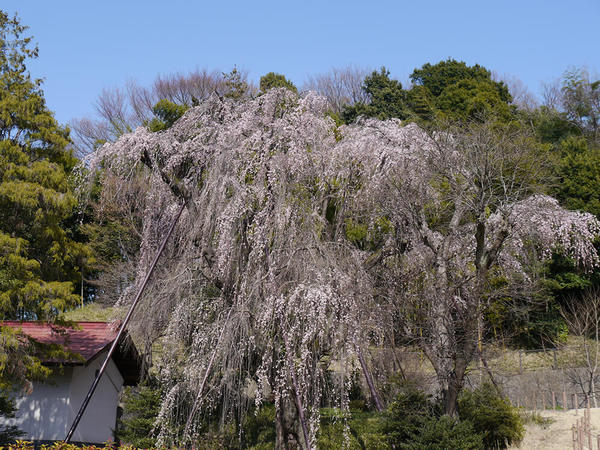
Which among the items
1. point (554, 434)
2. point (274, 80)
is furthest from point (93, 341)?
point (274, 80)

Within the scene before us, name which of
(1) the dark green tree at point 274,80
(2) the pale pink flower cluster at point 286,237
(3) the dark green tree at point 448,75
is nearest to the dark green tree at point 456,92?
(3) the dark green tree at point 448,75

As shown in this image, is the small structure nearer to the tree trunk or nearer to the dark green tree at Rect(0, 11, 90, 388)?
the dark green tree at Rect(0, 11, 90, 388)

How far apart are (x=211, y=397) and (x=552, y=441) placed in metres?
5.65

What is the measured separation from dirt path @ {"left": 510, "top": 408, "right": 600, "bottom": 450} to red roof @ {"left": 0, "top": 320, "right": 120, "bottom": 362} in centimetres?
786

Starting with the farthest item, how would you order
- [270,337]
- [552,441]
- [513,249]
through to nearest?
[513,249] → [552,441] → [270,337]

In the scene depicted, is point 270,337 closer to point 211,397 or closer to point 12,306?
point 211,397

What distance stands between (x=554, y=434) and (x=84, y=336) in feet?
30.3

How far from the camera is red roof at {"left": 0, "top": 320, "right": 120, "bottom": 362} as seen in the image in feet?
38.1

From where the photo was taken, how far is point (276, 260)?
846cm

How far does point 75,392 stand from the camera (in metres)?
11.5

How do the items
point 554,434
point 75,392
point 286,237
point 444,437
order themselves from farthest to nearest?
point 75,392 → point 554,434 → point 286,237 → point 444,437

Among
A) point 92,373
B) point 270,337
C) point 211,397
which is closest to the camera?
point 270,337

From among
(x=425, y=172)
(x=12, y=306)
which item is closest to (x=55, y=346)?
(x=12, y=306)

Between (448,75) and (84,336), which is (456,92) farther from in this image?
(84,336)
